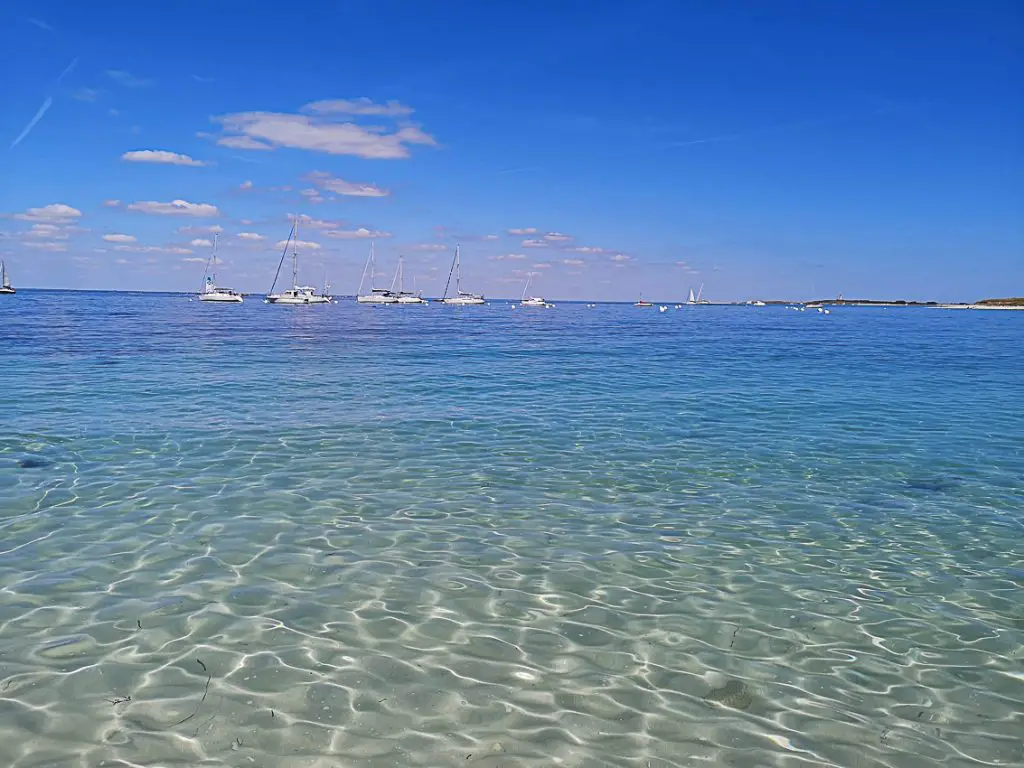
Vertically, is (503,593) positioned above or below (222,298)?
below

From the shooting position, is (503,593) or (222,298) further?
(222,298)

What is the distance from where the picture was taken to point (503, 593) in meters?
8.03

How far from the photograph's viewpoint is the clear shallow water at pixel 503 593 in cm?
553

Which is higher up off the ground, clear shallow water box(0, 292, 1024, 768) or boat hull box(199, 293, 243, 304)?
boat hull box(199, 293, 243, 304)

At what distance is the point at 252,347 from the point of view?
44625 millimetres

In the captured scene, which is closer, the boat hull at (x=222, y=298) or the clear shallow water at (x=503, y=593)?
the clear shallow water at (x=503, y=593)

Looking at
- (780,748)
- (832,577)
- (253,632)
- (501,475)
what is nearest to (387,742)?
(253,632)

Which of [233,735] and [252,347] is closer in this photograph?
[233,735]

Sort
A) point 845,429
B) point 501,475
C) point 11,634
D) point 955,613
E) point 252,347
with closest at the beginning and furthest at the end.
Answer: point 11,634
point 955,613
point 501,475
point 845,429
point 252,347

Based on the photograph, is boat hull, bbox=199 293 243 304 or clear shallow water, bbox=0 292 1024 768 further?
boat hull, bbox=199 293 243 304

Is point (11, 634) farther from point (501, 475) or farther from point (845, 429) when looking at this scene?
point (845, 429)

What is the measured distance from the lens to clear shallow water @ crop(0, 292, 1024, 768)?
218 inches

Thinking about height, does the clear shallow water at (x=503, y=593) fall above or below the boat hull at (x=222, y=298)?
below

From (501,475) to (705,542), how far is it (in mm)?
4560
